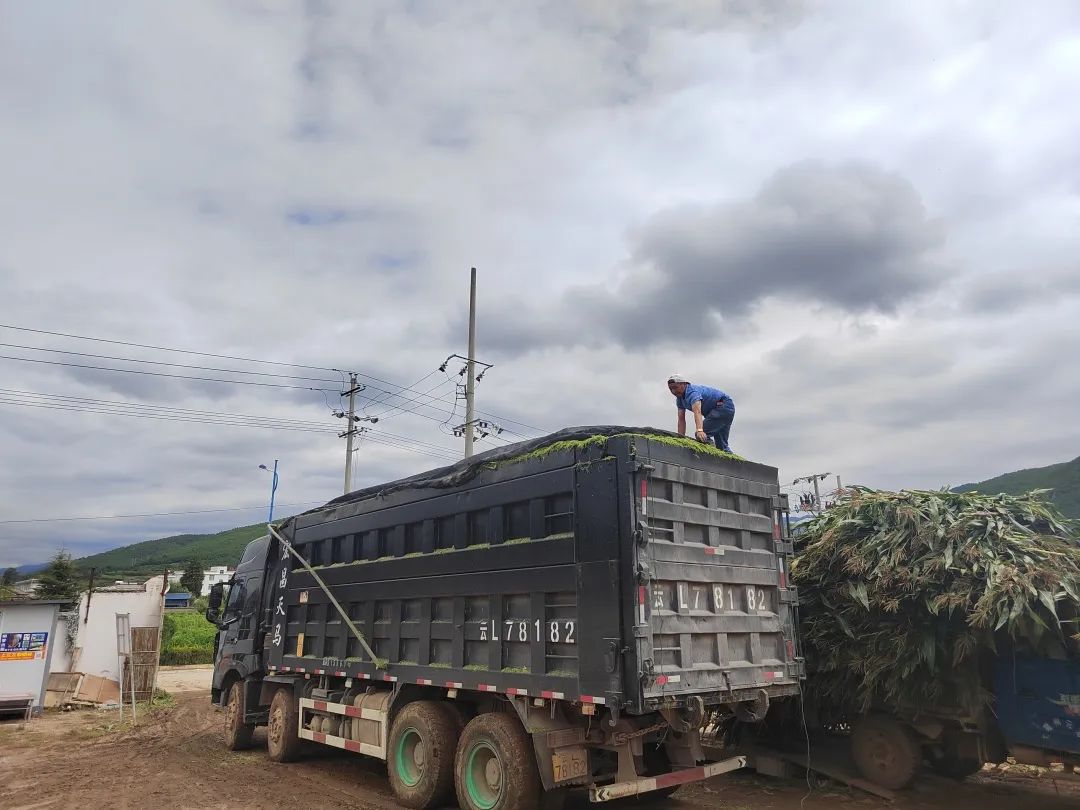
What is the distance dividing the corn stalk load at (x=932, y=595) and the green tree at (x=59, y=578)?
46.8 meters

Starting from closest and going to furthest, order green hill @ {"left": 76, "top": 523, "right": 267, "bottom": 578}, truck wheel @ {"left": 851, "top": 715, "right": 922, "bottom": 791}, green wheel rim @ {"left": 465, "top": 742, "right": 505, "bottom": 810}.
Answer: green wheel rim @ {"left": 465, "top": 742, "right": 505, "bottom": 810}, truck wheel @ {"left": 851, "top": 715, "right": 922, "bottom": 791}, green hill @ {"left": 76, "top": 523, "right": 267, "bottom": 578}

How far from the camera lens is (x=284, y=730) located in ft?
33.7

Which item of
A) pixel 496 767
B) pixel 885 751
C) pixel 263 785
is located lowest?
pixel 263 785

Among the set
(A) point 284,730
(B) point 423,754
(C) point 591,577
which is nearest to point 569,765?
(C) point 591,577

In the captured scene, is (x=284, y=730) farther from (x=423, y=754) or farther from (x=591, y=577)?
(x=591, y=577)

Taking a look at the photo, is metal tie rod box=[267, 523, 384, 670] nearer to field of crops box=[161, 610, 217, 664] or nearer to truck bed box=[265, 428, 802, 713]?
truck bed box=[265, 428, 802, 713]

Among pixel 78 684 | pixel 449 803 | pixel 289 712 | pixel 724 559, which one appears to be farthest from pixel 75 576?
pixel 724 559

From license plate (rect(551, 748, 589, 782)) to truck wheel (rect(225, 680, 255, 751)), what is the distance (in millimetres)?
7420

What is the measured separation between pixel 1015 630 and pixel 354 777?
7.84 metres

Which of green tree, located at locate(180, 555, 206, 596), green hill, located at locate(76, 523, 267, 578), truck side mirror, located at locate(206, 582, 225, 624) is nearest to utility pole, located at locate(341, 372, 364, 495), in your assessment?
truck side mirror, located at locate(206, 582, 225, 624)

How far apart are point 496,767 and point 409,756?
1568mm

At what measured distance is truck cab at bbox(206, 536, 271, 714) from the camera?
37.8 ft

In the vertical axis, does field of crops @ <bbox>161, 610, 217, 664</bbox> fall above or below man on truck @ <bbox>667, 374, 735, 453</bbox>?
below

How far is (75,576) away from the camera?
44344 millimetres
